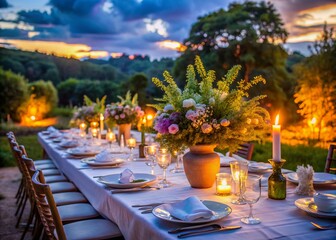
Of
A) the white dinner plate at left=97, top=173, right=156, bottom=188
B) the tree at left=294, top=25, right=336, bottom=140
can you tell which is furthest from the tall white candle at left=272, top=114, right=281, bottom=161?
the tree at left=294, top=25, right=336, bottom=140

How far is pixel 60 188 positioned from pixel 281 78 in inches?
417

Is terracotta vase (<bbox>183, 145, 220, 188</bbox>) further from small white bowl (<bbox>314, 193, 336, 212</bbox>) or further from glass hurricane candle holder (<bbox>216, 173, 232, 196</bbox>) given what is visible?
small white bowl (<bbox>314, 193, 336, 212</bbox>)

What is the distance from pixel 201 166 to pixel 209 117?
0.27 metres

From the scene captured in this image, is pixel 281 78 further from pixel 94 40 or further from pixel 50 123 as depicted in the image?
pixel 50 123

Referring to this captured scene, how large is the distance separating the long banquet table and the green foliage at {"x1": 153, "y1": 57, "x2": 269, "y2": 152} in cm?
28

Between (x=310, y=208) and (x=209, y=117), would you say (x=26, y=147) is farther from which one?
(x=310, y=208)

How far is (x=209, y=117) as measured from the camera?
207 cm

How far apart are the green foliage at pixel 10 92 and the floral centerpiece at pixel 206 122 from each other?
29.5ft

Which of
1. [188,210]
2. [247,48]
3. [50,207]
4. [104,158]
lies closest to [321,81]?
[247,48]

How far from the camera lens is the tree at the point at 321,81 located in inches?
332

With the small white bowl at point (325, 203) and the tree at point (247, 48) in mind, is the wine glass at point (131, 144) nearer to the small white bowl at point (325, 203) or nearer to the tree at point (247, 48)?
the small white bowl at point (325, 203)

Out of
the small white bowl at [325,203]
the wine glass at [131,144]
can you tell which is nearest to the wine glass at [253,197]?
the small white bowl at [325,203]

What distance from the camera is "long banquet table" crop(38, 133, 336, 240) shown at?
4.59ft

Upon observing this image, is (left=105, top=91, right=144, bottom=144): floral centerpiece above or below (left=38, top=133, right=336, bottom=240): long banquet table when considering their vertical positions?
above
